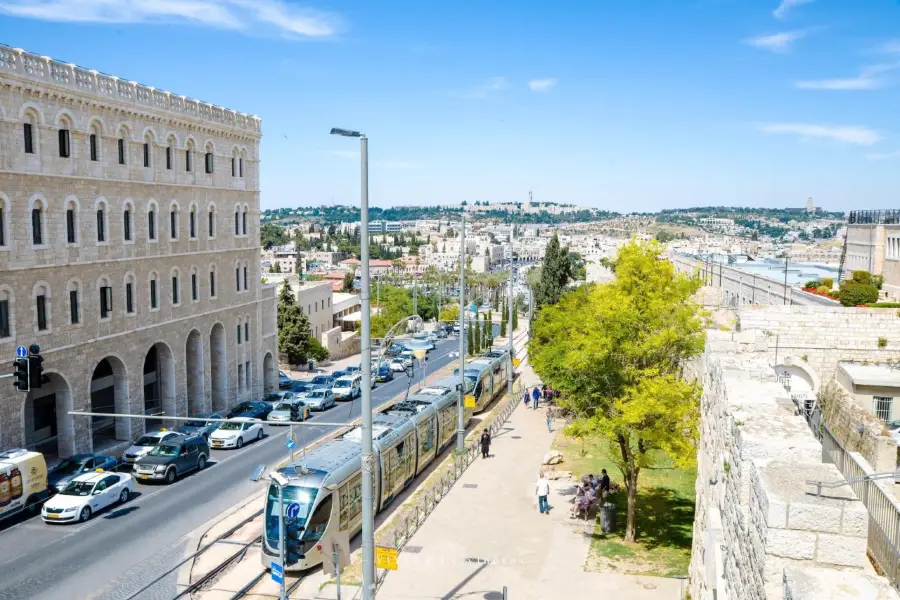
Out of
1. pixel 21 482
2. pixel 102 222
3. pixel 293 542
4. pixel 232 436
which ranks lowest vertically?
pixel 232 436

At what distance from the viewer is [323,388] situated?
44.7 metres

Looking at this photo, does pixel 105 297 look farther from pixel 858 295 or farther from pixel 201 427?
pixel 858 295

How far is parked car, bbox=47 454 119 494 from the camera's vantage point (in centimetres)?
2630

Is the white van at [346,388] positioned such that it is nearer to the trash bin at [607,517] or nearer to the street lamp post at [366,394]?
the trash bin at [607,517]

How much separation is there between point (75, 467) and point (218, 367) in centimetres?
1573

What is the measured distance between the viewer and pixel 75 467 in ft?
89.9

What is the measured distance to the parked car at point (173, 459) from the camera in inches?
1078

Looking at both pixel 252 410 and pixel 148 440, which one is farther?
pixel 252 410

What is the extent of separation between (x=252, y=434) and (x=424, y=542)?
55.0 ft

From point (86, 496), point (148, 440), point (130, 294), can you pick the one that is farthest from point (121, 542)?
point (130, 294)

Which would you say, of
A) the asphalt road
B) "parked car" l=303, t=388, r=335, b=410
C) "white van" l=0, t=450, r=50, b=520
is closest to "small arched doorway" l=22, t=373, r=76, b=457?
the asphalt road

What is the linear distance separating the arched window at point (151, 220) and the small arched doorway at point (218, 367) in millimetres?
7330

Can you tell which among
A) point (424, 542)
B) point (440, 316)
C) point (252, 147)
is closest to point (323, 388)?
point (252, 147)

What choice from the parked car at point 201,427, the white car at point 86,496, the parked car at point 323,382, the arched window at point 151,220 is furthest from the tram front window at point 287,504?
the parked car at point 323,382
